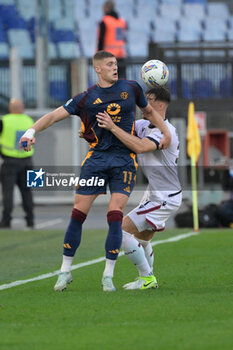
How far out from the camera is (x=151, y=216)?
7602 millimetres

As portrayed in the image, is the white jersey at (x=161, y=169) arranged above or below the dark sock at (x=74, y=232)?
above

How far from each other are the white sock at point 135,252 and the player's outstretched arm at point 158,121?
790 millimetres

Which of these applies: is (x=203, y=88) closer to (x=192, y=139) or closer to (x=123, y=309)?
(x=192, y=139)

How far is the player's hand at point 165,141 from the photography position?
7465mm

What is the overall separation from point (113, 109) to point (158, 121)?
1.26 feet

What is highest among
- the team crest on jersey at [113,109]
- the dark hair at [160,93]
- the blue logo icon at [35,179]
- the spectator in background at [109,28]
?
the spectator in background at [109,28]

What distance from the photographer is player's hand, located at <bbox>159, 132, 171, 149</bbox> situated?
7.46m

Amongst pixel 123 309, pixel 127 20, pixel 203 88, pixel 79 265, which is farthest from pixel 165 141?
pixel 127 20

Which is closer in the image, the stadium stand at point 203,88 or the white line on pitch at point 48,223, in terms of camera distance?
the white line on pitch at point 48,223

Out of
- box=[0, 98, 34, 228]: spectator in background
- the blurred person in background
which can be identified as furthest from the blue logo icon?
box=[0, 98, 34, 228]: spectator in background

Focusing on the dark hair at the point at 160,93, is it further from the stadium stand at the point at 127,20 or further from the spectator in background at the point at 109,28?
the stadium stand at the point at 127,20

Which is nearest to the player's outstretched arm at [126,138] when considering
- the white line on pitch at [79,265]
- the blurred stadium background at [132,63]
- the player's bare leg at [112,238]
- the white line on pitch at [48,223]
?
the player's bare leg at [112,238]

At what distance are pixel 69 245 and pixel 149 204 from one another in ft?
2.55

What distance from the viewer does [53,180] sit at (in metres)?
8.21
